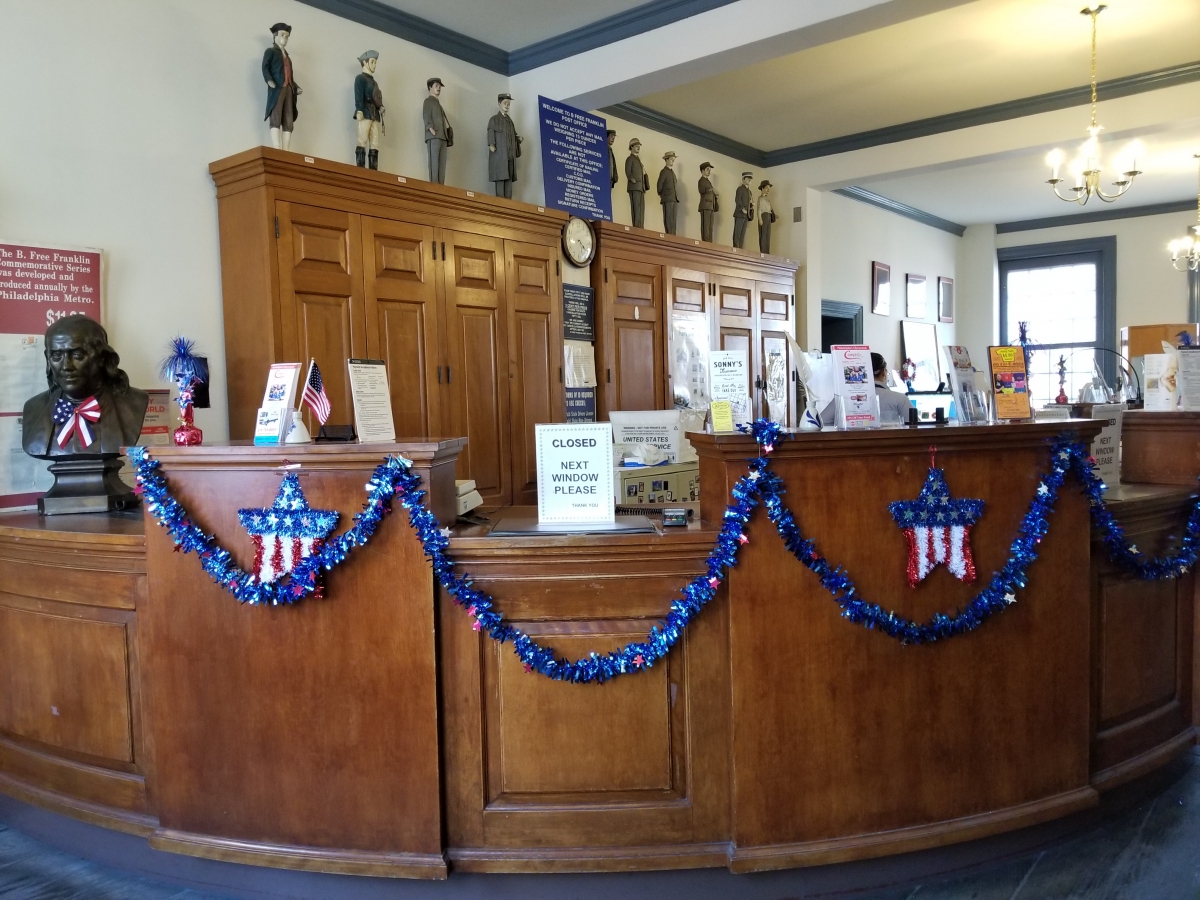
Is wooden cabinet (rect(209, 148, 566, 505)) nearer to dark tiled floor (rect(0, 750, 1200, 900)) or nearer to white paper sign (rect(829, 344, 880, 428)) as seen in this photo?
dark tiled floor (rect(0, 750, 1200, 900))

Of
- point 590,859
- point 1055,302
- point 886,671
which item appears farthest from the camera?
point 1055,302

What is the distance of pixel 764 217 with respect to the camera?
6852 millimetres

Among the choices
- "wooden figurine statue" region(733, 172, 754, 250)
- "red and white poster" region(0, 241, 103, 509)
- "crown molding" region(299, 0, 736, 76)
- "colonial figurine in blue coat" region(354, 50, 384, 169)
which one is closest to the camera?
"red and white poster" region(0, 241, 103, 509)

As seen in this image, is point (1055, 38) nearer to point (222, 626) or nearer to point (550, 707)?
point (550, 707)

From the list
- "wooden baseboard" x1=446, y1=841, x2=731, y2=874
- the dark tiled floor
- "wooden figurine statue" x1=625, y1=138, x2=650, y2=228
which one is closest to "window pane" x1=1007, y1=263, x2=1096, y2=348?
"wooden figurine statue" x1=625, y1=138, x2=650, y2=228

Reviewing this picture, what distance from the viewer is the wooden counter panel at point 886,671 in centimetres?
212

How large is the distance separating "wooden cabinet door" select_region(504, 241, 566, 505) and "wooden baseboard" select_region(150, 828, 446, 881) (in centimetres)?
254

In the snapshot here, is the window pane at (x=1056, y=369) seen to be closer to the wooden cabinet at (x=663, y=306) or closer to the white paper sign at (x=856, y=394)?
the wooden cabinet at (x=663, y=306)

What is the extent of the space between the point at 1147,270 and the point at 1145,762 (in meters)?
8.66

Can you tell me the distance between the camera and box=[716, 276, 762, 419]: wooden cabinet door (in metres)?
6.16

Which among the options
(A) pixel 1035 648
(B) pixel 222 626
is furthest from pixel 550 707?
(A) pixel 1035 648

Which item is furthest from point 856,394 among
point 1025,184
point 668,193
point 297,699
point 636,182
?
point 1025,184

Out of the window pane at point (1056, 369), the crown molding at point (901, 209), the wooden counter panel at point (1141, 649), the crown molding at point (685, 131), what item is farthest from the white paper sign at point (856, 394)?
the window pane at point (1056, 369)

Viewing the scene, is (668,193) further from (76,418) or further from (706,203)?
(76,418)
